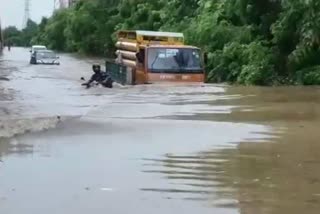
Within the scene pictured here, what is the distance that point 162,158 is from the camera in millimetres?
10555

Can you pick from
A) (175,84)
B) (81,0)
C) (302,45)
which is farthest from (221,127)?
(81,0)

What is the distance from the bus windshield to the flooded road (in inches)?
389

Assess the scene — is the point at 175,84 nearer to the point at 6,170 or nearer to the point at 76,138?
the point at 76,138

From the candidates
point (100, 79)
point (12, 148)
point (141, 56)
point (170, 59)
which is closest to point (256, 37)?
point (170, 59)

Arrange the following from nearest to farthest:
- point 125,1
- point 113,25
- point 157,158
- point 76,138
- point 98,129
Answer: point 157,158 → point 76,138 → point 98,129 → point 125,1 → point 113,25

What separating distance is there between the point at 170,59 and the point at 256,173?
20.5 m

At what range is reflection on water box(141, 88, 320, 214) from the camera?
7797 mm

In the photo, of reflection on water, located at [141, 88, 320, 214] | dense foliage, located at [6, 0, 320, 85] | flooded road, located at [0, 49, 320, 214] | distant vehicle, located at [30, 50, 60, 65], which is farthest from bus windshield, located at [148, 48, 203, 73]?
distant vehicle, located at [30, 50, 60, 65]

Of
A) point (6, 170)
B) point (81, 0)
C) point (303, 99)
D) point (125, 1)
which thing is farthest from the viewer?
point (81, 0)

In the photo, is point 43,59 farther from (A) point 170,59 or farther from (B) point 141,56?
(A) point 170,59

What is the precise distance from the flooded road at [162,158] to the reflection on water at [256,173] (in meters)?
0.01

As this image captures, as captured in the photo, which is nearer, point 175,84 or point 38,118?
point 38,118

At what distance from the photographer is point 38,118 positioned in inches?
648

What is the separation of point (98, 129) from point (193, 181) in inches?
216
